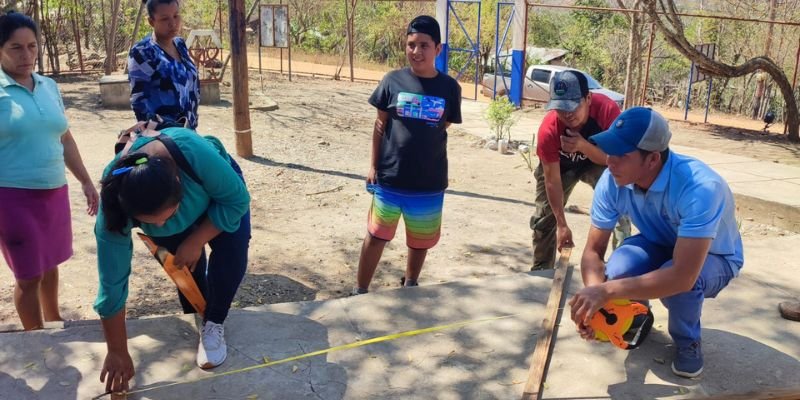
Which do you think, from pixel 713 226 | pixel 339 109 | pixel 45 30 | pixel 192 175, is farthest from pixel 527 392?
pixel 45 30

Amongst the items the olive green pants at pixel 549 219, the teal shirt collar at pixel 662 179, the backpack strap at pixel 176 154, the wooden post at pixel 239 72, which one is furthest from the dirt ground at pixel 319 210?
the teal shirt collar at pixel 662 179

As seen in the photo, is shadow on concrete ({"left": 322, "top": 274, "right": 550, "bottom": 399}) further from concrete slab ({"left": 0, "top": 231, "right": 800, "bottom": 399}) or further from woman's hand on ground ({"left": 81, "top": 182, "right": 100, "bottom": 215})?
woman's hand on ground ({"left": 81, "top": 182, "right": 100, "bottom": 215})

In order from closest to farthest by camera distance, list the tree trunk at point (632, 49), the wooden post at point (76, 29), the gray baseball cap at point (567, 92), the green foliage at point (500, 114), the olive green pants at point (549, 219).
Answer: the gray baseball cap at point (567, 92)
the olive green pants at point (549, 219)
the green foliage at point (500, 114)
the tree trunk at point (632, 49)
the wooden post at point (76, 29)

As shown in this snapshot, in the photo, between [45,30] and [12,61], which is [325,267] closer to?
[12,61]

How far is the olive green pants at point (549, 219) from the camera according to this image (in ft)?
13.1

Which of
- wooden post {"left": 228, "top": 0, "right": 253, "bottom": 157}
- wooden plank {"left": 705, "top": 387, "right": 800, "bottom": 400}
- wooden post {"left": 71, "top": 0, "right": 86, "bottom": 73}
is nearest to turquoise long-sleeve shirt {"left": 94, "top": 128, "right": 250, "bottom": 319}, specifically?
wooden plank {"left": 705, "top": 387, "right": 800, "bottom": 400}

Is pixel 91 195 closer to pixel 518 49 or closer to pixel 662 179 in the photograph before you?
pixel 662 179

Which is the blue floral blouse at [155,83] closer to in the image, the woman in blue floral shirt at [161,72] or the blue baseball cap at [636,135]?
the woman in blue floral shirt at [161,72]

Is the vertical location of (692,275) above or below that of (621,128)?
below

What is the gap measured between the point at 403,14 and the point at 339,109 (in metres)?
12.5

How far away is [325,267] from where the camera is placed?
496 centimetres

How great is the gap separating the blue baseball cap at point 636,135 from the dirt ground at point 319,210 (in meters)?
2.52

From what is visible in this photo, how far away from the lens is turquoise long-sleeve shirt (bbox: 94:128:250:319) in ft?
7.68

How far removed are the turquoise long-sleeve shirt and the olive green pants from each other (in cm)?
208
